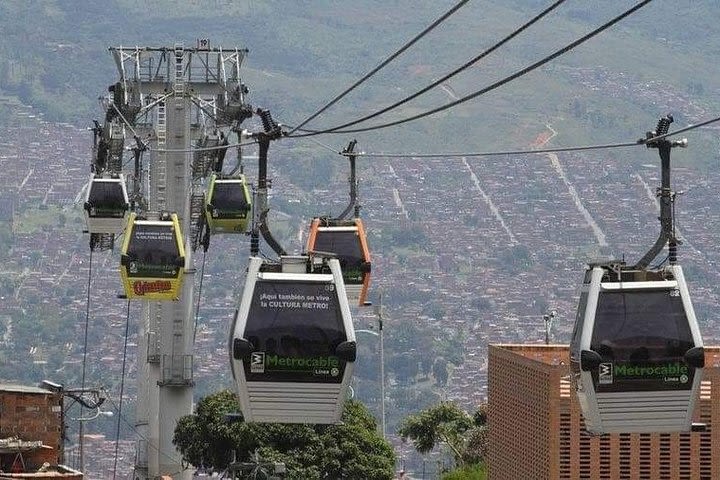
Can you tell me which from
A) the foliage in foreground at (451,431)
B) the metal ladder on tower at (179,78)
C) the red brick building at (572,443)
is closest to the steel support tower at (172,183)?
the metal ladder on tower at (179,78)

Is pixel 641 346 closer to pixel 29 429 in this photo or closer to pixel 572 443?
pixel 29 429

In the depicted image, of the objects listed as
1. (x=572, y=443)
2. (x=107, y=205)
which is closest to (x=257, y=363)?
(x=107, y=205)

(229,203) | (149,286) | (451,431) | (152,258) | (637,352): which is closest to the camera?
(637,352)

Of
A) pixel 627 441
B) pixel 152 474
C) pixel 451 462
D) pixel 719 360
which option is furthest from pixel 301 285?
pixel 451 462

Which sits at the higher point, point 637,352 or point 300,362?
point 637,352

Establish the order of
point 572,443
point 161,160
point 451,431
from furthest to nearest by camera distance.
A: point 451,431 < point 572,443 < point 161,160

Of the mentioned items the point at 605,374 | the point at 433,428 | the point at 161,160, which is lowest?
the point at 433,428

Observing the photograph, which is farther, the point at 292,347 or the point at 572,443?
the point at 572,443
